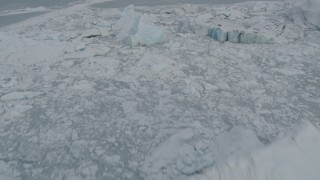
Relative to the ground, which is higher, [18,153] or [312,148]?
[312,148]

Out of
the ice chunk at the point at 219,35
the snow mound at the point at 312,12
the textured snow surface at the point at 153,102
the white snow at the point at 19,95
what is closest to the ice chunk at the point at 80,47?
the textured snow surface at the point at 153,102

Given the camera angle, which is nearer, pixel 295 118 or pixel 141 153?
pixel 141 153

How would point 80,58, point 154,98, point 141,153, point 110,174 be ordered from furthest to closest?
point 80,58 < point 154,98 < point 141,153 < point 110,174

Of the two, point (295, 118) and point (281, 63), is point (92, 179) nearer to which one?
point (295, 118)

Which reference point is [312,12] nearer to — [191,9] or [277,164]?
[191,9]

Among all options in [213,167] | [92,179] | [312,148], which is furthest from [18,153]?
[312,148]

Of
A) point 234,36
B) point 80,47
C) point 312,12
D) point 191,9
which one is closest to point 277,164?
point 234,36

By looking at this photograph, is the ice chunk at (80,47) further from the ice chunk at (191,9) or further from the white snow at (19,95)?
the ice chunk at (191,9)

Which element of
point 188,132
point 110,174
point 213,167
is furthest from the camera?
point 188,132
